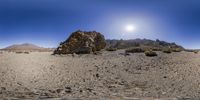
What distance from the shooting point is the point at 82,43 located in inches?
955

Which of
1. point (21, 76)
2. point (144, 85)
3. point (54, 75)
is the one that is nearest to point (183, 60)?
point (144, 85)

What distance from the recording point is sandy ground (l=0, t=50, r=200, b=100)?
38.4ft

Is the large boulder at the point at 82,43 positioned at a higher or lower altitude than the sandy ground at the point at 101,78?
higher

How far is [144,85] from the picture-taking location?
13.7 m

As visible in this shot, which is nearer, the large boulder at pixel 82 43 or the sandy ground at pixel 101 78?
the sandy ground at pixel 101 78

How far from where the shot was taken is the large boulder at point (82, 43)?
77.8 feet

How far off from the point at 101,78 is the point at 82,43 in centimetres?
954

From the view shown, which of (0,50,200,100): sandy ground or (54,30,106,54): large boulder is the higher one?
(54,30,106,54): large boulder

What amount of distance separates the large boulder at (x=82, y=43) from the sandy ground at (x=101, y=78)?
319 cm

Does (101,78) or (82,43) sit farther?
(82,43)

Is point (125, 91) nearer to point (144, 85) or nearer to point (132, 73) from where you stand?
point (144, 85)

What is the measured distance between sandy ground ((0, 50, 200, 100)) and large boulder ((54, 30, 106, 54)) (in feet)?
10.5

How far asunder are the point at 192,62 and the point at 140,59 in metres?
3.09

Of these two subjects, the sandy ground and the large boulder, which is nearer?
the sandy ground
